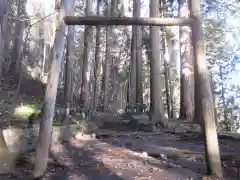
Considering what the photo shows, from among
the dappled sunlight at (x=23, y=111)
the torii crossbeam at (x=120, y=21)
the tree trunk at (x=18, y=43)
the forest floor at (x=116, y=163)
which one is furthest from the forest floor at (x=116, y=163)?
the tree trunk at (x=18, y=43)

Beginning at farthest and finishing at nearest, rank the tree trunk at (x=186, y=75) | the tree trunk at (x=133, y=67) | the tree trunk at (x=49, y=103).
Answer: the tree trunk at (x=133, y=67)
the tree trunk at (x=186, y=75)
the tree trunk at (x=49, y=103)

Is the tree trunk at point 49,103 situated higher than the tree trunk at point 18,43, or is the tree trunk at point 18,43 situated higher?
the tree trunk at point 18,43

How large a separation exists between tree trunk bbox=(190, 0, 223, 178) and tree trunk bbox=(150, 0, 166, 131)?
6.86 metres

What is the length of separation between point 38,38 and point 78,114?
15.2 m

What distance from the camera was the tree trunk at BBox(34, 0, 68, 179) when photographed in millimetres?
4797

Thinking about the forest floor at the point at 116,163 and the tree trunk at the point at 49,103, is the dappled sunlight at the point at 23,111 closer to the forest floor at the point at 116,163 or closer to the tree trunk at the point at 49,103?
the forest floor at the point at 116,163

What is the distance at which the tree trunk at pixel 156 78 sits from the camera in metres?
12.1

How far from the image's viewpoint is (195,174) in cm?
518

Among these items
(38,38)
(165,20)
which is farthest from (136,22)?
(38,38)

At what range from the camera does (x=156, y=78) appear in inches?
495

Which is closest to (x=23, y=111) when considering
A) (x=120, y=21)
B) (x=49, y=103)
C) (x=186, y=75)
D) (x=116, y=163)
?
(x=116, y=163)

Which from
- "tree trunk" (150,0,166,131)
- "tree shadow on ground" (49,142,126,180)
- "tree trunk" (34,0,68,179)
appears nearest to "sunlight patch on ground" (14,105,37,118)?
"tree shadow on ground" (49,142,126,180)

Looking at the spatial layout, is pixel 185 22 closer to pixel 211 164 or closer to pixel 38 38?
pixel 211 164

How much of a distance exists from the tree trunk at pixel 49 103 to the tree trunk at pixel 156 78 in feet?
24.2
